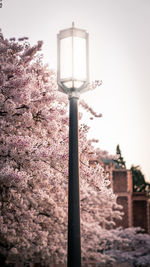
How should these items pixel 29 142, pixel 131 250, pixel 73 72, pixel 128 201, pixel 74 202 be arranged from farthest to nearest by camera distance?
1. pixel 128 201
2. pixel 131 250
3. pixel 29 142
4. pixel 73 72
5. pixel 74 202

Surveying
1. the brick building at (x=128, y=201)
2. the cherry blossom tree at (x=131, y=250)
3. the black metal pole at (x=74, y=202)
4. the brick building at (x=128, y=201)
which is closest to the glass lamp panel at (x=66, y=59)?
the black metal pole at (x=74, y=202)

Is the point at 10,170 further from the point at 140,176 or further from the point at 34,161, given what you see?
the point at 140,176

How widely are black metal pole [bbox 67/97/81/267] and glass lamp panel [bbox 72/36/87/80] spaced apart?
45cm

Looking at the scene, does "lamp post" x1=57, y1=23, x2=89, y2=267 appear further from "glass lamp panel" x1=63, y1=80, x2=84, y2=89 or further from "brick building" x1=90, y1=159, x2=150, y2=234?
"brick building" x1=90, y1=159, x2=150, y2=234

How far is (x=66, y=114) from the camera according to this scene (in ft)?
38.2

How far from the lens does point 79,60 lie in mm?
4641

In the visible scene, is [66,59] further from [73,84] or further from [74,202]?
[74,202]

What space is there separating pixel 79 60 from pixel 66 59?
169 millimetres

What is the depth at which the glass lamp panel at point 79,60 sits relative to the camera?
4617 millimetres

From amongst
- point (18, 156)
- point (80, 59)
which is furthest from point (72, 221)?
point (18, 156)

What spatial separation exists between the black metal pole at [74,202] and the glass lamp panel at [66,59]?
47 centimetres

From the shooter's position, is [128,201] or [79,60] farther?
[128,201]

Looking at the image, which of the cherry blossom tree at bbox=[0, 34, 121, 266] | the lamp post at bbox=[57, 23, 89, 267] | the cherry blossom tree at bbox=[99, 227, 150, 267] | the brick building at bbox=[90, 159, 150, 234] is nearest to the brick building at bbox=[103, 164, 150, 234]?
the brick building at bbox=[90, 159, 150, 234]

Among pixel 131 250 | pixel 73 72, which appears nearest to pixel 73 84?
pixel 73 72
